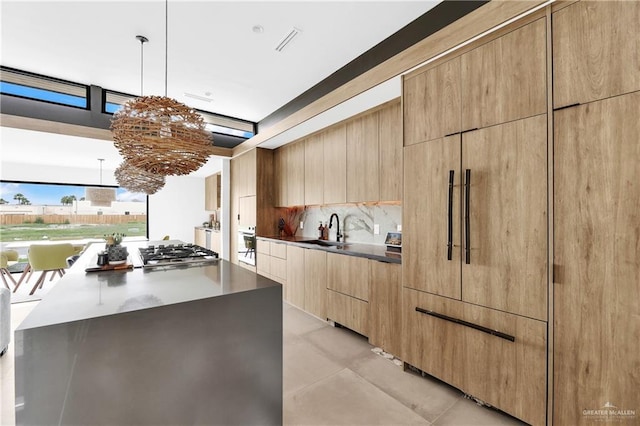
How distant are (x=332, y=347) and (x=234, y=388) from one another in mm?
1492

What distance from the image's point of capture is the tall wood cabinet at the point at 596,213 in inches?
52.7

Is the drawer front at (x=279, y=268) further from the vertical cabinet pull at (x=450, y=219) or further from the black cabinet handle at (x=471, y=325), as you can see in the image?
the vertical cabinet pull at (x=450, y=219)

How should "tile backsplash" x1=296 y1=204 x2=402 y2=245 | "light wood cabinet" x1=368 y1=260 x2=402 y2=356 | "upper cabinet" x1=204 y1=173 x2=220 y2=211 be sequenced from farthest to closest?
"upper cabinet" x1=204 y1=173 x2=220 y2=211, "tile backsplash" x1=296 y1=204 x2=402 y2=245, "light wood cabinet" x1=368 y1=260 x2=402 y2=356

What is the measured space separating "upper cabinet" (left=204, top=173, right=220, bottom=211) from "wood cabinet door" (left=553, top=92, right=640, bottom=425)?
691 cm

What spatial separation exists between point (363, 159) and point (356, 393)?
2.34m

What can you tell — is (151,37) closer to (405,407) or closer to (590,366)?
(405,407)

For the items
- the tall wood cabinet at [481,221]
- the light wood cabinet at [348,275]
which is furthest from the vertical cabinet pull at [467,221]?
the light wood cabinet at [348,275]

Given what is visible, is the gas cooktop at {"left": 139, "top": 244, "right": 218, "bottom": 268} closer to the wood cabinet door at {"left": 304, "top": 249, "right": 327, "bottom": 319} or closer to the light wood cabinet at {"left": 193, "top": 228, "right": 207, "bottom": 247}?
the wood cabinet door at {"left": 304, "top": 249, "right": 327, "bottom": 319}

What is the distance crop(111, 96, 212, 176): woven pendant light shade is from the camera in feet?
5.18

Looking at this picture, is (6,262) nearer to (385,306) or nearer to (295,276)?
(295,276)

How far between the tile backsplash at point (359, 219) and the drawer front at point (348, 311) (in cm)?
85

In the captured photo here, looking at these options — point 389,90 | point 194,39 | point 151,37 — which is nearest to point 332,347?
point 389,90

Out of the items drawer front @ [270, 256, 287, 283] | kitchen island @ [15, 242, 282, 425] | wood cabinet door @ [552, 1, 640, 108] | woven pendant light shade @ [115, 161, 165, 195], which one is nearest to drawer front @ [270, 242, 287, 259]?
drawer front @ [270, 256, 287, 283]

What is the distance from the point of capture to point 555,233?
157cm
